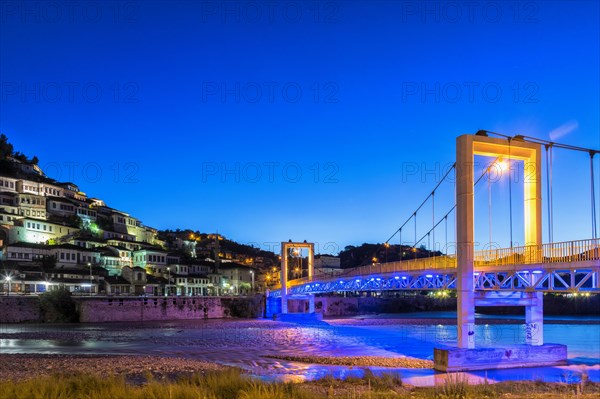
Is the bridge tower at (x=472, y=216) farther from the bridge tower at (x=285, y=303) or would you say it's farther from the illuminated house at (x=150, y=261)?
the illuminated house at (x=150, y=261)

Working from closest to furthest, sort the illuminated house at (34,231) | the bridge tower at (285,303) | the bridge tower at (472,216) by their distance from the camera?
the bridge tower at (472,216), the bridge tower at (285,303), the illuminated house at (34,231)

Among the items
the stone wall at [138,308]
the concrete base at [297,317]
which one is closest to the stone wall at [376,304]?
the concrete base at [297,317]

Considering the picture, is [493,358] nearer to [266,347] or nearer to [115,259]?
[266,347]

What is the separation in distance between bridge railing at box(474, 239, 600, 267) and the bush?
153ft

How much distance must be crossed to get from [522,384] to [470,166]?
10048 mm

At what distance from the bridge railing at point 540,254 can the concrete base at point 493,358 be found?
374cm

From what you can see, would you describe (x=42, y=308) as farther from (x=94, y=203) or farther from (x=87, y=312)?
(x=94, y=203)

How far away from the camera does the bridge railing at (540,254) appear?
20.2 m

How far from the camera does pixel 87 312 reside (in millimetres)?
59438

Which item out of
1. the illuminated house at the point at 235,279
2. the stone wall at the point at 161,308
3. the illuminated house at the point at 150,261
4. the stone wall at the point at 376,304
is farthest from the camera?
the illuminated house at the point at 235,279

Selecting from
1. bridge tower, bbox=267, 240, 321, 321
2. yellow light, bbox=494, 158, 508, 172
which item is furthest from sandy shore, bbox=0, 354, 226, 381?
bridge tower, bbox=267, 240, 321, 321

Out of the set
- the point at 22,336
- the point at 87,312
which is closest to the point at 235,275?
the point at 87,312

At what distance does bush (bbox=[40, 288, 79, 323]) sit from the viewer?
188 feet

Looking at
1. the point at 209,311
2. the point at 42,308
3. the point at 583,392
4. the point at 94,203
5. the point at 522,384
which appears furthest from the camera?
the point at 94,203
